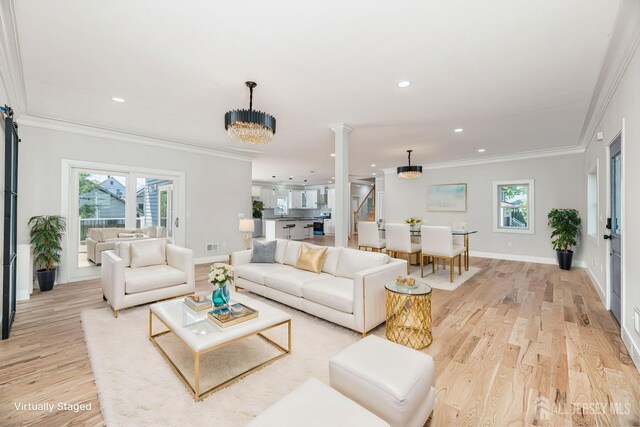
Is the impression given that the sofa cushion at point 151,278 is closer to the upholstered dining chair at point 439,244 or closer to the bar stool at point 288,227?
the upholstered dining chair at point 439,244

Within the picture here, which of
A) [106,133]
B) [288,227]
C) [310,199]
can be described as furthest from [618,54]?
[310,199]

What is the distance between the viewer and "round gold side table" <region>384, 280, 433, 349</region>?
8.59 feet

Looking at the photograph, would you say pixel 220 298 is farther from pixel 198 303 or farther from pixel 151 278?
pixel 151 278

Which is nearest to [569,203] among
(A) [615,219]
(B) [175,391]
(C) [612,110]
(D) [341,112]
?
(A) [615,219]

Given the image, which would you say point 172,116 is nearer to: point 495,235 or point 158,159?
point 158,159

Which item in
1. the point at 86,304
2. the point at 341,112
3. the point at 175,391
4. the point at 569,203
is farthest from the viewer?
the point at 569,203

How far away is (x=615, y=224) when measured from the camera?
10.8 ft

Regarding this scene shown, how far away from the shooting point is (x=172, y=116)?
4219mm

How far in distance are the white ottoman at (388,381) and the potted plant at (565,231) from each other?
5925 mm

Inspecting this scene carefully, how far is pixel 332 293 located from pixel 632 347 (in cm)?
261

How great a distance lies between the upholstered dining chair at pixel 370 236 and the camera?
5.82 metres

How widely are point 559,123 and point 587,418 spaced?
441 cm

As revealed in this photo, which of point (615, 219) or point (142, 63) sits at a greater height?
point (142, 63)

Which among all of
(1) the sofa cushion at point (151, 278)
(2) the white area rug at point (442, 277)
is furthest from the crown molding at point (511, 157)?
(1) the sofa cushion at point (151, 278)
